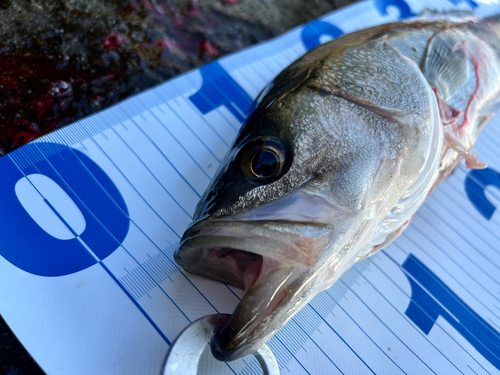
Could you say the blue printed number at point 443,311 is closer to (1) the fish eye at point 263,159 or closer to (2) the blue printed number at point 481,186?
(2) the blue printed number at point 481,186

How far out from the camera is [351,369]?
4.25ft

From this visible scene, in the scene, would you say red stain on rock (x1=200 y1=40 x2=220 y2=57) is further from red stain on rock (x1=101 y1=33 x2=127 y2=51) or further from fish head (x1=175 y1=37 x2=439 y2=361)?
fish head (x1=175 y1=37 x2=439 y2=361)

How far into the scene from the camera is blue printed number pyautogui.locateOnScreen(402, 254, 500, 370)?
1.47 meters

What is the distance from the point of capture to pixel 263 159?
3.45 ft

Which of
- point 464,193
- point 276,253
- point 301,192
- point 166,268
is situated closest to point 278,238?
point 276,253

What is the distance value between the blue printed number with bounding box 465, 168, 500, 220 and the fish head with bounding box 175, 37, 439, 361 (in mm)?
892

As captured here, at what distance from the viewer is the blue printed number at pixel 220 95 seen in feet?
6.16

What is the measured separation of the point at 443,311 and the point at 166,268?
4.12ft

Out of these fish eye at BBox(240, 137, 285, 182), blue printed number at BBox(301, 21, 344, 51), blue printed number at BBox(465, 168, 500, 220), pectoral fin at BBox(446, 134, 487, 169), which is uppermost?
fish eye at BBox(240, 137, 285, 182)

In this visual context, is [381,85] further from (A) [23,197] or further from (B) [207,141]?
(A) [23,197]

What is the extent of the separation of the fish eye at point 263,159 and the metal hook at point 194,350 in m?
0.49

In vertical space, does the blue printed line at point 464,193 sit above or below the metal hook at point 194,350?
below

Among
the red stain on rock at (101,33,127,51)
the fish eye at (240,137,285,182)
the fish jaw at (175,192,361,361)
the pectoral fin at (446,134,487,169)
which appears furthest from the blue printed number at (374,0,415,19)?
the fish jaw at (175,192,361,361)

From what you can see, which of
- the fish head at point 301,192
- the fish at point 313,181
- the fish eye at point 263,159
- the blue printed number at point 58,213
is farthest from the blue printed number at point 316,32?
the blue printed number at point 58,213
